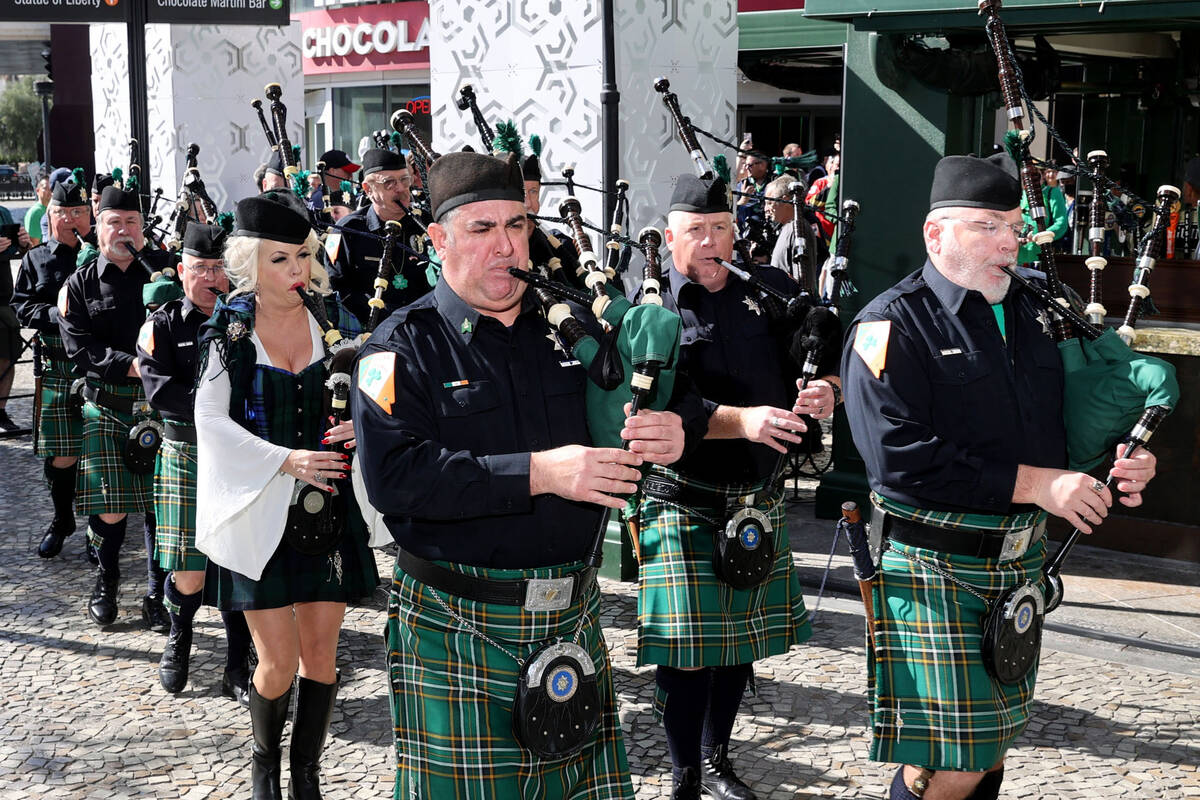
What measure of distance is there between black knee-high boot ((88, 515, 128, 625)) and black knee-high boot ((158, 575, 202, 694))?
710 mm

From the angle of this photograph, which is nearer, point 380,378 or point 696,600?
point 380,378

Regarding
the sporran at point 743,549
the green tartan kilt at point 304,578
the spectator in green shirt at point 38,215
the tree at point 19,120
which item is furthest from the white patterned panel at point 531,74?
the tree at point 19,120

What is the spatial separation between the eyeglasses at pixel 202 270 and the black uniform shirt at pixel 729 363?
1649 mm

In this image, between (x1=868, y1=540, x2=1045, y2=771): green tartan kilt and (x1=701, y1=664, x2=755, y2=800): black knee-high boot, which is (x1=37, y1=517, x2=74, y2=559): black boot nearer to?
(x1=701, y1=664, x2=755, y2=800): black knee-high boot

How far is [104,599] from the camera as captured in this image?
5.31 m

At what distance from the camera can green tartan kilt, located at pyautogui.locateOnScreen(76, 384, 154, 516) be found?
17.5 ft

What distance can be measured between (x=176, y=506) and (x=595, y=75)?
2.66 metres

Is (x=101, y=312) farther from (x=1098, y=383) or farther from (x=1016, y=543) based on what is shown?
(x=1098, y=383)

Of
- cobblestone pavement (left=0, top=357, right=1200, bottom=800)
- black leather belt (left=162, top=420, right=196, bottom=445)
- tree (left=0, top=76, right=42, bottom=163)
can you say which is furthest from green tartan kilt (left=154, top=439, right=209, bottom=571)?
tree (left=0, top=76, right=42, bottom=163)

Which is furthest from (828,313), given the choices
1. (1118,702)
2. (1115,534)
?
(1115,534)

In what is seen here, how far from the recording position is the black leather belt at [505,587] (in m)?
2.59

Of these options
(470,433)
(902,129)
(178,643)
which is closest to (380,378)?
(470,433)

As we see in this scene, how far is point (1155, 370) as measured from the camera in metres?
2.88

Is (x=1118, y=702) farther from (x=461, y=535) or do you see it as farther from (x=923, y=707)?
(x=461, y=535)
